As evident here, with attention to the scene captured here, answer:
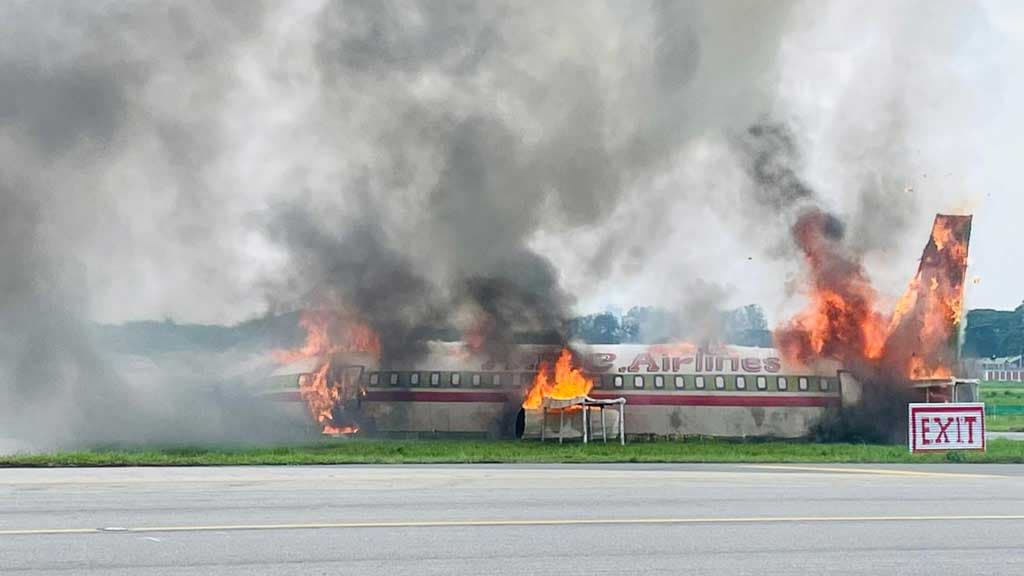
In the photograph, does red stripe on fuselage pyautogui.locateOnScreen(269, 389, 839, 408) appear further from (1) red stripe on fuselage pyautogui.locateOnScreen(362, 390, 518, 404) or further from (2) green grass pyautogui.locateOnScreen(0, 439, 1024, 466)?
(2) green grass pyautogui.locateOnScreen(0, 439, 1024, 466)

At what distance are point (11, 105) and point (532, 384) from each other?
63.7ft

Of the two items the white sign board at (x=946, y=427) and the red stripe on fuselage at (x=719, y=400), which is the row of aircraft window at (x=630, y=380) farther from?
the white sign board at (x=946, y=427)

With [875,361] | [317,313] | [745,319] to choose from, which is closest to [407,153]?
[317,313]

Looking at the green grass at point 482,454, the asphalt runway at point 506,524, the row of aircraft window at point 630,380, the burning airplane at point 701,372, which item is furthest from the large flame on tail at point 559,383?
the asphalt runway at point 506,524

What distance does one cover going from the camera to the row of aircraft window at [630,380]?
40750 mm

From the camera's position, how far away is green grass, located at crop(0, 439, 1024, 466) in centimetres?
2619

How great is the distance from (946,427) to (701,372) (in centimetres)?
1260

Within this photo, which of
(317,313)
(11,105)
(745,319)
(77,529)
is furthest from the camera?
(745,319)

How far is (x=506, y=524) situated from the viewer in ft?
44.2

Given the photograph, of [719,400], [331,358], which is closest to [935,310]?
[719,400]

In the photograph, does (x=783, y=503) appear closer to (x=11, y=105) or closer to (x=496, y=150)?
(x=496, y=150)

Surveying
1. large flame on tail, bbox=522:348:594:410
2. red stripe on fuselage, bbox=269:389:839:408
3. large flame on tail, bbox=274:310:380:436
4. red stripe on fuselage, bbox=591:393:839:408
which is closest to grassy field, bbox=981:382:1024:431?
red stripe on fuselage, bbox=591:393:839:408

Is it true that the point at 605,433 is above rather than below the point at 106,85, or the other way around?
below

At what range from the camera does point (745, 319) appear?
59.8 m
